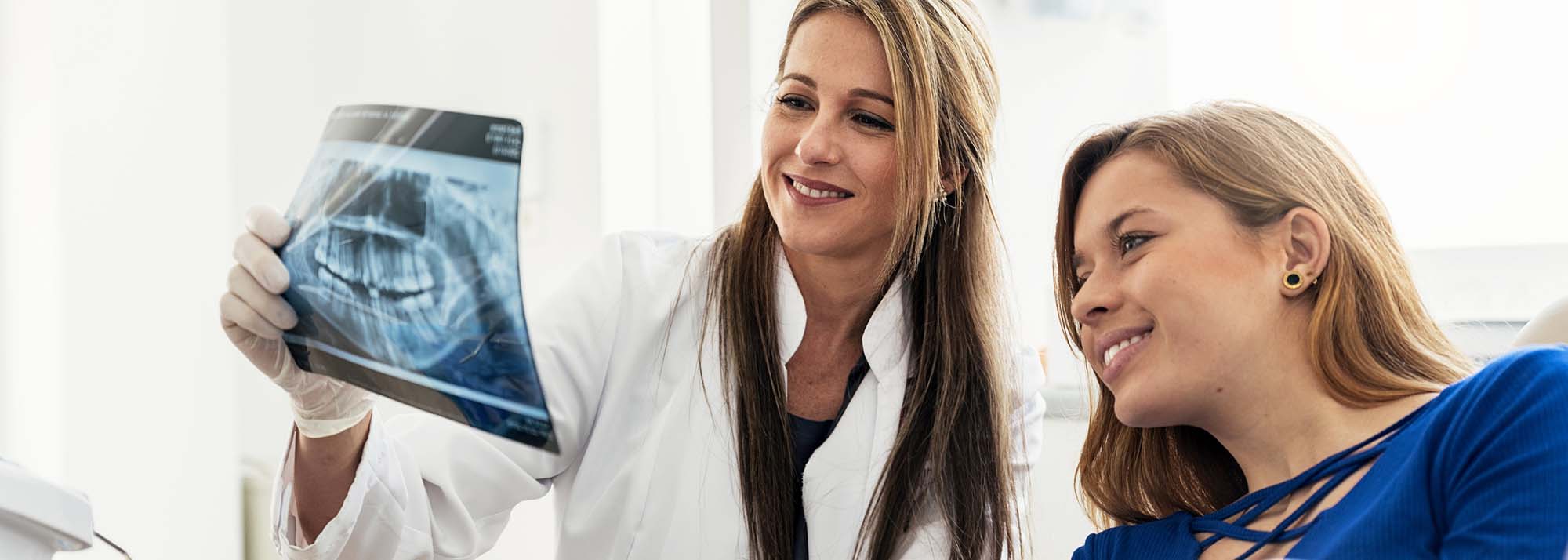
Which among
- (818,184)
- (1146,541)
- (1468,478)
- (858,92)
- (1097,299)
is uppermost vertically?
(858,92)

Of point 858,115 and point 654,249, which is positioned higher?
point 858,115

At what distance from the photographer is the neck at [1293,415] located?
3.51ft

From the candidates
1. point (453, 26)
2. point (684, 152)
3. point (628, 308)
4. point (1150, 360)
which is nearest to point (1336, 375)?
point (1150, 360)

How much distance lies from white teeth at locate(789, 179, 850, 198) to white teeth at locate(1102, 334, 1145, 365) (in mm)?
393

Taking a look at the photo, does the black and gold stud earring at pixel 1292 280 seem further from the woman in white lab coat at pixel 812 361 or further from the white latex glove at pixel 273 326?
the white latex glove at pixel 273 326

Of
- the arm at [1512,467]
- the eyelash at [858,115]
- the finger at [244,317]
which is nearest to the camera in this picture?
the arm at [1512,467]

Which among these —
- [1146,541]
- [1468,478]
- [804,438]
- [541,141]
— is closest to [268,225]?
[804,438]

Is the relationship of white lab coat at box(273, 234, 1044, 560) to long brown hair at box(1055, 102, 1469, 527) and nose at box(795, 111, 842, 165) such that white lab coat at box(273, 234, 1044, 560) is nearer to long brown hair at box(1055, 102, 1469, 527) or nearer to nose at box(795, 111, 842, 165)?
nose at box(795, 111, 842, 165)

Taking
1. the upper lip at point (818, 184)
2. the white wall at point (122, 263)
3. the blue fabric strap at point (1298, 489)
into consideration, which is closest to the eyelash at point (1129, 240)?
the blue fabric strap at point (1298, 489)

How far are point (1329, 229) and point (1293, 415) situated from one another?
164mm

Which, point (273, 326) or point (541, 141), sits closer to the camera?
point (273, 326)

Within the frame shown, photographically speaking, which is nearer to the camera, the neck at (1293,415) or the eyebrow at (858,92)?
the neck at (1293,415)

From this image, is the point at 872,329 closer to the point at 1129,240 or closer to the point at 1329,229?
the point at 1129,240

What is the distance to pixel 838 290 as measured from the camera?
1.55 meters
